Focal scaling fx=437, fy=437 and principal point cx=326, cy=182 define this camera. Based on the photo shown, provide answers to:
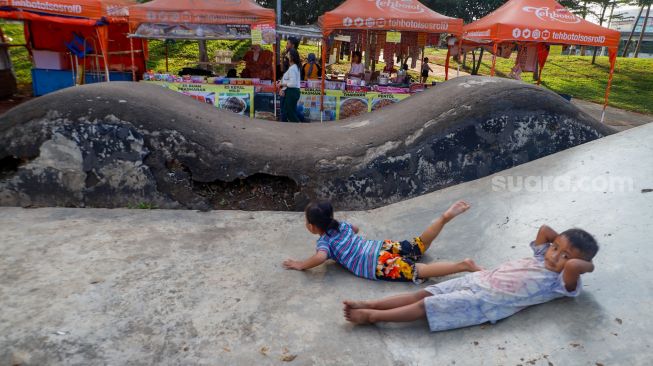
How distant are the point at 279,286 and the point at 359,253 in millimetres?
674

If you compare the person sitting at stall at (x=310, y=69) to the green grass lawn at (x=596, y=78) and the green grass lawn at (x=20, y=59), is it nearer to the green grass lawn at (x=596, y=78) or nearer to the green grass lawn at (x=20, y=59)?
the green grass lawn at (x=20, y=59)

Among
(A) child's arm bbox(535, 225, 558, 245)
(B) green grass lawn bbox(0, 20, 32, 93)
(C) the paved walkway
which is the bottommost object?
(C) the paved walkway

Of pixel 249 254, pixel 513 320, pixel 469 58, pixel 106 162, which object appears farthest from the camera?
pixel 469 58

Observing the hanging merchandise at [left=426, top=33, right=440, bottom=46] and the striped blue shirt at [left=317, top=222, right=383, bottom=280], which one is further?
the hanging merchandise at [left=426, top=33, right=440, bottom=46]

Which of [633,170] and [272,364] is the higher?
[633,170]

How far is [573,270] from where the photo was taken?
8.27 ft

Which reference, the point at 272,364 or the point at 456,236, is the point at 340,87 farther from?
the point at 272,364

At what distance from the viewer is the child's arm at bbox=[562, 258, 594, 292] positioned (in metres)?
2.49

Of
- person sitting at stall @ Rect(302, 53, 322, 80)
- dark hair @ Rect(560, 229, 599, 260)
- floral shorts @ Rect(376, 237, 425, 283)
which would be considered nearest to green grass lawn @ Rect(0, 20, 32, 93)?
person sitting at stall @ Rect(302, 53, 322, 80)

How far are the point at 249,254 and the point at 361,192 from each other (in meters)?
1.71

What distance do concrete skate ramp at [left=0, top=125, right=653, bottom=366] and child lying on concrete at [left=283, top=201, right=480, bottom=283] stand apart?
102 mm

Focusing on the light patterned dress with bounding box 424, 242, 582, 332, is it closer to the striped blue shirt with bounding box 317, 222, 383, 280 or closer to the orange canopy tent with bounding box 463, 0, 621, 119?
the striped blue shirt with bounding box 317, 222, 383, 280

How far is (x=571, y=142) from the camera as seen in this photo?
5461 mm

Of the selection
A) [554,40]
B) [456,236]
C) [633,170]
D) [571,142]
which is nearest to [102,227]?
[456,236]
